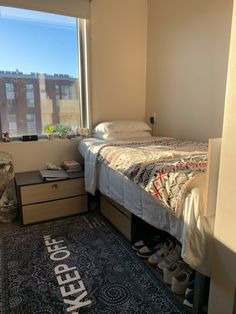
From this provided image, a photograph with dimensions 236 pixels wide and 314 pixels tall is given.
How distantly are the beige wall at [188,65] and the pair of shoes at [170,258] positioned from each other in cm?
117

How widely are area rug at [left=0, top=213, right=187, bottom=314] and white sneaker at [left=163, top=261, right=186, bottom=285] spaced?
2.1 inches

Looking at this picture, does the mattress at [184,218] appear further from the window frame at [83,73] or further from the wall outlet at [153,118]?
the wall outlet at [153,118]

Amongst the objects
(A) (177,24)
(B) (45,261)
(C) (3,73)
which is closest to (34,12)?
(C) (3,73)

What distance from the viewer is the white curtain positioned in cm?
234

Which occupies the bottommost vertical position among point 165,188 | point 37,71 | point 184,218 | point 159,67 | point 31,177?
point 31,177

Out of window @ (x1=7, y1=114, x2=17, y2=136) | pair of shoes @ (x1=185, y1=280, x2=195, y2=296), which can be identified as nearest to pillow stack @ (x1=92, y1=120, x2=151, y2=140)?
window @ (x1=7, y1=114, x2=17, y2=136)

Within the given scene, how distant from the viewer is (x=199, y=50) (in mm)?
2367

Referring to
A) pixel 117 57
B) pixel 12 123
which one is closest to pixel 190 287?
pixel 12 123

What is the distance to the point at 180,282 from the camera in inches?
57.6

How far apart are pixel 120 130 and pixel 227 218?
1888mm

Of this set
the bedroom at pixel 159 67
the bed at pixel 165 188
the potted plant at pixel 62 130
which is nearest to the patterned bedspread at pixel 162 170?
the bed at pixel 165 188

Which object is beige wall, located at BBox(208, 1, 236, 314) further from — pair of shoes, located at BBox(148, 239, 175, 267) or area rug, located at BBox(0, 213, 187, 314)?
pair of shoes, located at BBox(148, 239, 175, 267)

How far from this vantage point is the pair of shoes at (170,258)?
65.0 inches

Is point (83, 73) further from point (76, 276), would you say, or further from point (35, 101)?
point (76, 276)
